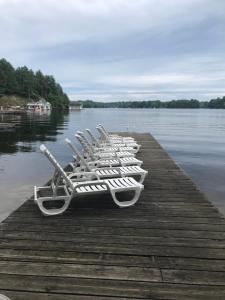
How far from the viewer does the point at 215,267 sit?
3.80 meters

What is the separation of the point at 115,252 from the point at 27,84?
435 ft

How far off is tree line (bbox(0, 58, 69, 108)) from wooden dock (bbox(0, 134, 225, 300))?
4764 inches

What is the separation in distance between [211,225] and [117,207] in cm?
168

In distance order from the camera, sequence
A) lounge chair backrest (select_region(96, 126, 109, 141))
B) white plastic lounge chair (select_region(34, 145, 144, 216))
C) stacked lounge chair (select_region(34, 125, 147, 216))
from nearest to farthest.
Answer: white plastic lounge chair (select_region(34, 145, 144, 216)), stacked lounge chair (select_region(34, 125, 147, 216)), lounge chair backrest (select_region(96, 126, 109, 141))

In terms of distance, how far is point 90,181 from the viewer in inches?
234

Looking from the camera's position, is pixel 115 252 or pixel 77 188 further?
pixel 77 188

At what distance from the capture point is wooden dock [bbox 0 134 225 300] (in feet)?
11.0

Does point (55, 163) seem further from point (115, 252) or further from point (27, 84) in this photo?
point (27, 84)

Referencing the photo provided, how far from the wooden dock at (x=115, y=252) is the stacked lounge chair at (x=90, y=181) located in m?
0.24

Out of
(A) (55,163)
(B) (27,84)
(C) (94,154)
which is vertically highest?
(B) (27,84)

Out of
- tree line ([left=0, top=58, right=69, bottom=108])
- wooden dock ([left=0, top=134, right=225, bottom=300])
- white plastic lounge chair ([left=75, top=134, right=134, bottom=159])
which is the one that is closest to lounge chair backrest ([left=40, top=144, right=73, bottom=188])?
wooden dock ([left=0, top=134, right=225, bottom=300])

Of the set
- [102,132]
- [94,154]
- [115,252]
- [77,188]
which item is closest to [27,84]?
[102,132]

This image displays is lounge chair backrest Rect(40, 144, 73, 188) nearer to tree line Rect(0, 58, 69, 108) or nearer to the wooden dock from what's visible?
the wooden dock

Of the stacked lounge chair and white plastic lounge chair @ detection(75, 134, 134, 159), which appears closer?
the stacked lounge chair
